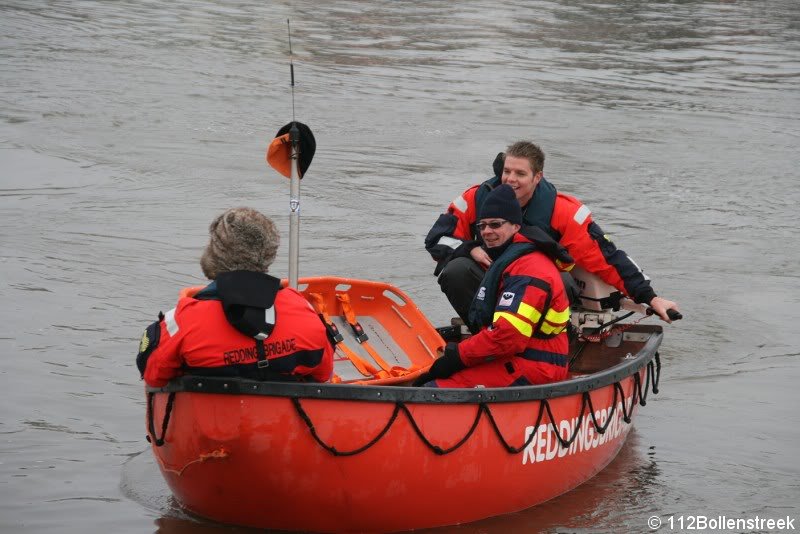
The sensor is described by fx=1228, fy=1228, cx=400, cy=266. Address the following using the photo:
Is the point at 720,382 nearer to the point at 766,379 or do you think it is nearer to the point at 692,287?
the point at 766,379

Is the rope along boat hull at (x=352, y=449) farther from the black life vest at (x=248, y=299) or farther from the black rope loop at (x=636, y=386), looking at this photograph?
the black rope loop at (x=636, y=386)

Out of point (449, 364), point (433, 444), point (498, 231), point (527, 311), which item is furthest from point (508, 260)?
point (433, 444)

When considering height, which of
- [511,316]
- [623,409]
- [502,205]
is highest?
[502,205]

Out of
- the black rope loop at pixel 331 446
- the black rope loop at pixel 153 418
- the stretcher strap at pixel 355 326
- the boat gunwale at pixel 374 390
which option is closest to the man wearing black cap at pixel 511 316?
the boat gunwale at pixel 374 390

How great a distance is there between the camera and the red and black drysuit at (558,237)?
6086mm

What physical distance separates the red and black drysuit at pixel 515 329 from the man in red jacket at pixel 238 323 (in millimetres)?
881

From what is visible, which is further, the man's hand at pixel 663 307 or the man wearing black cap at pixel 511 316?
the man's hand at pixel 663 307

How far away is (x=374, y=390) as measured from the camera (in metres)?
4.61

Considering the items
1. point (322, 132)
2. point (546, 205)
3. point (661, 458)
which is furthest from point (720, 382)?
point (322, 132)

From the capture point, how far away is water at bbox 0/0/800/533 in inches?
234

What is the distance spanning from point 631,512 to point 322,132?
31.2ft

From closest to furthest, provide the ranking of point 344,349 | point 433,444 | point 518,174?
point 433,444
point 518,174
point 344,349

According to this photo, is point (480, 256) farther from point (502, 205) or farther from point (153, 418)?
point (153, 418)

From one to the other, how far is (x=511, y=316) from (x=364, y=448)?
857 mm
